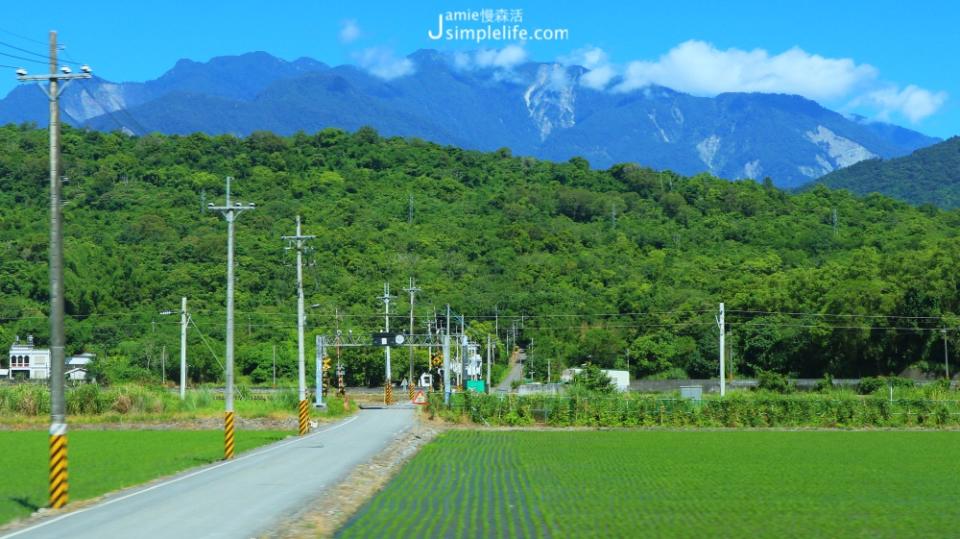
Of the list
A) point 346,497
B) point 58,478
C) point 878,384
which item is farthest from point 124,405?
point 878,384

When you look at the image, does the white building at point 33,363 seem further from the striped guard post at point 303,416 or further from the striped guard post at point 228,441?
the striped guard post at point 228,441

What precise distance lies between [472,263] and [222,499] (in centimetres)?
9394

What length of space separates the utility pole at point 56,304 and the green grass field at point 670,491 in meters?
5.77

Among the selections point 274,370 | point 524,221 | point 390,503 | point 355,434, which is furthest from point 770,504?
point 524,221

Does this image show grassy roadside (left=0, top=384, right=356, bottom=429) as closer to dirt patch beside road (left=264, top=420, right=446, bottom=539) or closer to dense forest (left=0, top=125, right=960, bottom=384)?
dirt patch beside road (left=264, top=420, right=446, bottom=539)

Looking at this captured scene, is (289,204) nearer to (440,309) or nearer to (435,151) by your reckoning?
(440,309)

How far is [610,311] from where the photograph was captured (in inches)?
4058

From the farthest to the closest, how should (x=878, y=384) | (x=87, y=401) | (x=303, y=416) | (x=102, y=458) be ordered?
(x=878, y=384), (x=87, y=401), (x=303, y=416), (x=102, y=458)

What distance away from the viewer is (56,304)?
21.4 m

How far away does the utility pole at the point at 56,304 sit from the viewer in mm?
20266

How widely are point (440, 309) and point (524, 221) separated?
97.2ft

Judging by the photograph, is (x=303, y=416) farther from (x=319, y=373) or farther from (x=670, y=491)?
(x=670, y=491)

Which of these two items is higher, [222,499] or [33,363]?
[33,363]

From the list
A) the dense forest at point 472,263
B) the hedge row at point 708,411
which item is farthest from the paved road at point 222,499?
the dense forest at point 472,263
